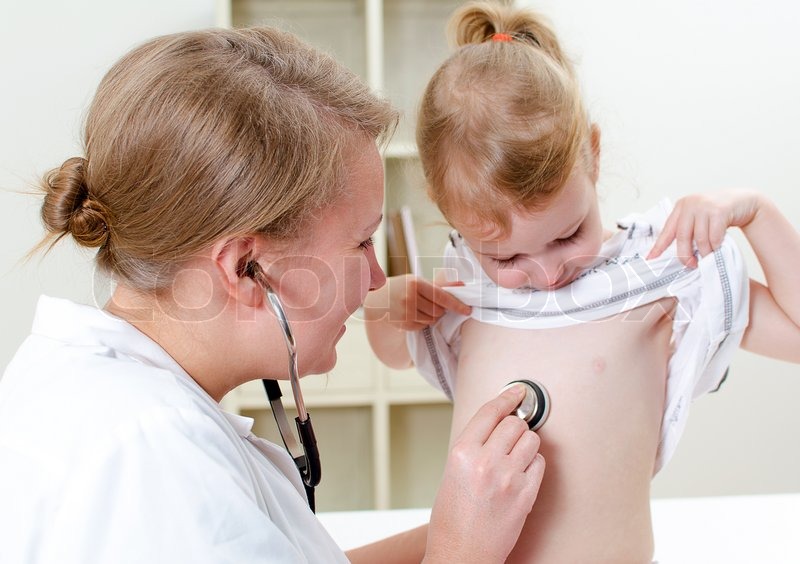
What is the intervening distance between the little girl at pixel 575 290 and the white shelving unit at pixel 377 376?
1.08 m

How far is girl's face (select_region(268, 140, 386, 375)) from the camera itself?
96 centimetres

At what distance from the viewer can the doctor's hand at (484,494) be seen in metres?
0.99

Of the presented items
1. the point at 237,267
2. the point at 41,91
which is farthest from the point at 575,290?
the point at 41,91

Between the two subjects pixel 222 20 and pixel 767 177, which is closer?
pixel 222 20

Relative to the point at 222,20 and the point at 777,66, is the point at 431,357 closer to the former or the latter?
the point at 222,20

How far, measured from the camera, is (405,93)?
2.73 meters

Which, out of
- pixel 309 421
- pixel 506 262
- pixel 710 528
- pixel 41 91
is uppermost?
pixel 506 262

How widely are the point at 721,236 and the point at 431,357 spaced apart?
1.67 feet

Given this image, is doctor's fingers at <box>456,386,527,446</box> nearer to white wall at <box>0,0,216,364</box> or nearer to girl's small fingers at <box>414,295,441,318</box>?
girl's small fingers at <box>414,295,441,318</box>

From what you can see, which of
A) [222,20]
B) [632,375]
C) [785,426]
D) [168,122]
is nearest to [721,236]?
[632,375]

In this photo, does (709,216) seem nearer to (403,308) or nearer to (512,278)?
(512,278)

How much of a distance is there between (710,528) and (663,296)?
64 centimetres

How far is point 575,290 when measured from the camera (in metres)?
1.30

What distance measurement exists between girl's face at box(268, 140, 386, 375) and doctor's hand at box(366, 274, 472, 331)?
0.33 meters
